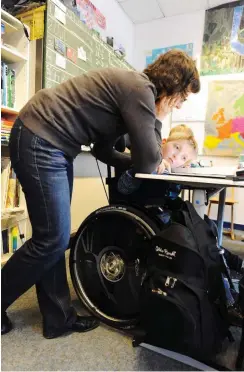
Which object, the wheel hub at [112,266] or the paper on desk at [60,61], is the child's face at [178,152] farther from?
the paper on desk at [60,61]

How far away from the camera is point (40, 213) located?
0.92 m

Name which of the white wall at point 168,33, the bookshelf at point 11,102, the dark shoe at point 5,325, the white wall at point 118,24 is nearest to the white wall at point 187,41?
the white wall at point 168,33

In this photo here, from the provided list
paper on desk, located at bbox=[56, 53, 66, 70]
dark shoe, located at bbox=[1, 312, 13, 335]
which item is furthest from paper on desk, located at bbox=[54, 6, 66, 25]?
dark shoe, located at bbox=[1, 312, 13, 335]

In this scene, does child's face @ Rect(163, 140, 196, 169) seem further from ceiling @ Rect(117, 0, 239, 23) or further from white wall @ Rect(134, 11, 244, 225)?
ceiling @ Rect(117, 0, 239, 23)

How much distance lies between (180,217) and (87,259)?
48cm

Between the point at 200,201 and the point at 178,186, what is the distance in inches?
8.3

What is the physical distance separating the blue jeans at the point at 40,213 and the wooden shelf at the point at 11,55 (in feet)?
3.29

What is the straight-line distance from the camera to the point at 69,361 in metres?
0.90

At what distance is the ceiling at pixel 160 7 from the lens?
312cm

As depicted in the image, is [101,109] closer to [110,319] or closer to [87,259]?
[87,259]

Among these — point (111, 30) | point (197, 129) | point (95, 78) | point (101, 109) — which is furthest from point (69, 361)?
point (111, 30)

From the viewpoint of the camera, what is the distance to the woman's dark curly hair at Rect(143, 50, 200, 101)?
0.92 m

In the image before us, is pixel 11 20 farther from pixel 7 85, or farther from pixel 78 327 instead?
pixel 78 327

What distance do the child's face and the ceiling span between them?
2.59m
